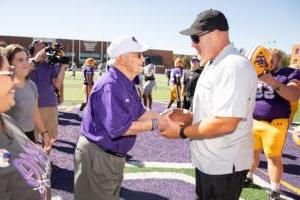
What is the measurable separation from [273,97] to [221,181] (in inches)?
108

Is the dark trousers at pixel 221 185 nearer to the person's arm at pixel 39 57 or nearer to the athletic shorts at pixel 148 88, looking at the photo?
the person's arm at pixel 39 57

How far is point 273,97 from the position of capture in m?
5.53

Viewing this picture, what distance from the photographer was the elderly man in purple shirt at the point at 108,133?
11.1 ft

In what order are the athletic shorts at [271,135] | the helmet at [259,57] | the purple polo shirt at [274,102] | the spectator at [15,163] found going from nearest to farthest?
1. the spectator at [15,163]
2. the helmet at [259,57]
3. the athletic shorts at [271,135]
4. the purple polo shirt at [274,102]

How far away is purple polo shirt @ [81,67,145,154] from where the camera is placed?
126 inches

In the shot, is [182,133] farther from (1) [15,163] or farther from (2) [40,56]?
(2) [40,56]

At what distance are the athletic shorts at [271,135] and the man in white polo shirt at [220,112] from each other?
219cm

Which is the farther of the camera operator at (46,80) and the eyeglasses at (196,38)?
the camera operator at (46,80)

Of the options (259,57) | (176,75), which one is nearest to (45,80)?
(259,57)

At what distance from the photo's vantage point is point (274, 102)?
18.1ft

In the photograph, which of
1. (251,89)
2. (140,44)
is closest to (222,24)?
(251,89)

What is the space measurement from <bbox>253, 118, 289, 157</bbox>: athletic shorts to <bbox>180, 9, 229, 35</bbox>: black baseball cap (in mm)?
2779

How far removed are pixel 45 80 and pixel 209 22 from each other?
4415 mm

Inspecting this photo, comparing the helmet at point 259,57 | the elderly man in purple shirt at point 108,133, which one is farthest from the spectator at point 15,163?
the helmet at point 259,57
